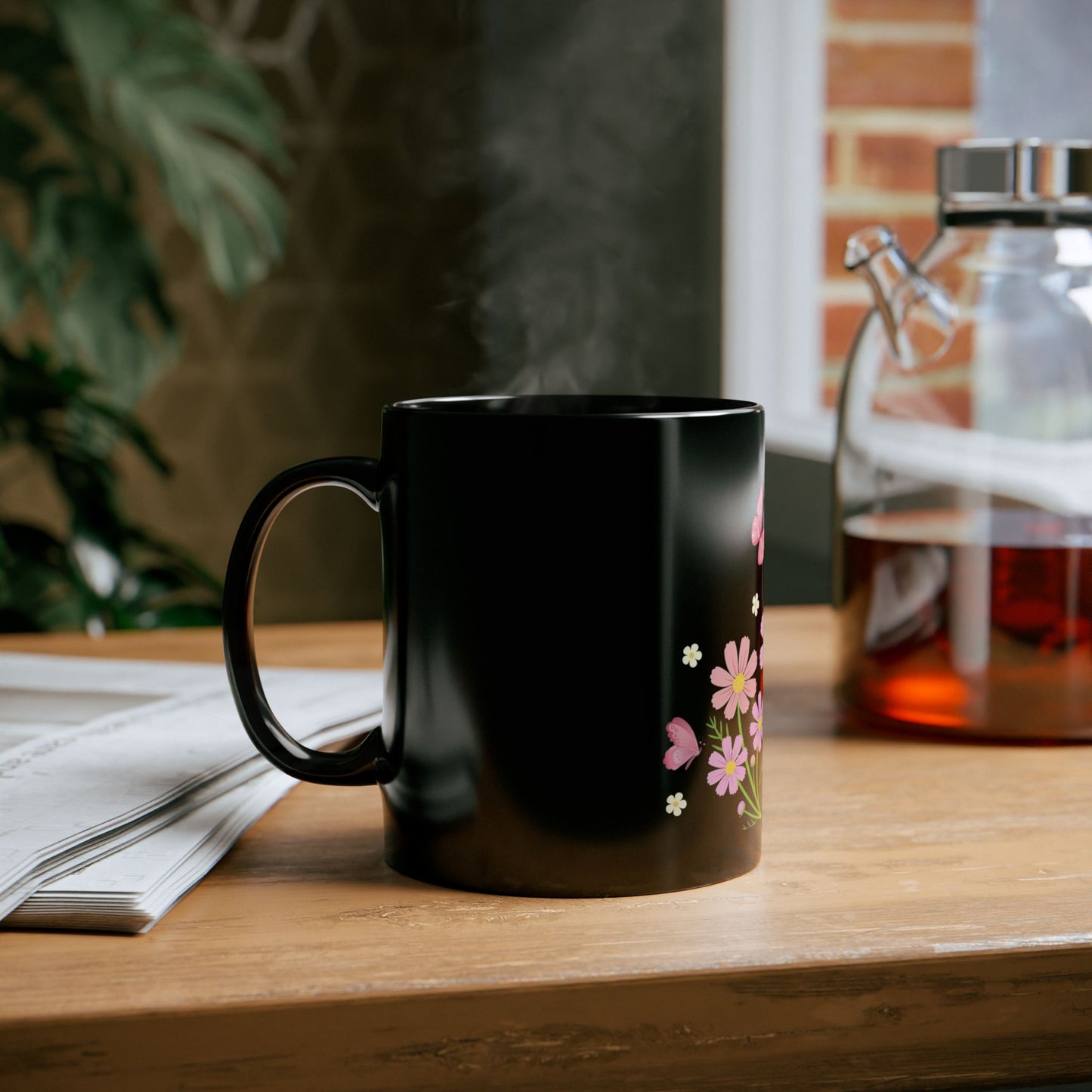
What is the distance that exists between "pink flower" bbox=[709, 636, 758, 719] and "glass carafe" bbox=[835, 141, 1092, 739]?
0.19m

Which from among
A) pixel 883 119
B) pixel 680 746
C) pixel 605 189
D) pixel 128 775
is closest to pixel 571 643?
pixel 680 746

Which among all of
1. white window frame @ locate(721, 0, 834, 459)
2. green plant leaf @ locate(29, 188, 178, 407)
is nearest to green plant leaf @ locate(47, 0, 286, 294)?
green plant leaf @ locate(29, 188, 178, 407)

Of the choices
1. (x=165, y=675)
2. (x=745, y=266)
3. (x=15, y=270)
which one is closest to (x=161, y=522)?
(x=15, y=270)

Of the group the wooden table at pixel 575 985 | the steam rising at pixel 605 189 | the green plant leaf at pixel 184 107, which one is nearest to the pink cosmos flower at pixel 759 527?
the wooden table at pixel 575 985

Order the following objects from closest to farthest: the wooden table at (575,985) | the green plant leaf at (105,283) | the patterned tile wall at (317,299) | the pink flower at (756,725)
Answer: the wooden table at (575,985) → the pink flower at (756,725) → the green plant leaf at (105,283) → the patterned tile wall at (317,299)

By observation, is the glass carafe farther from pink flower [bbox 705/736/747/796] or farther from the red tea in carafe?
pink flower [bbox 705/736/747/796]

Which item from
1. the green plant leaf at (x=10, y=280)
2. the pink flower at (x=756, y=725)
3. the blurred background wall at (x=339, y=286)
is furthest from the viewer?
the blurred background wall at (x=339, y=286)

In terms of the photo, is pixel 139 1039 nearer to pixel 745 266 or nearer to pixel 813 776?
pixel 813 776

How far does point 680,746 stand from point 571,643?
0.16 ft

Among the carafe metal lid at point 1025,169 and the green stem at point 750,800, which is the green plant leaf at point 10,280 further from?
the green stem at point 750,800

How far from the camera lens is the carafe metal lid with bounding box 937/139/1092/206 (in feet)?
2.02

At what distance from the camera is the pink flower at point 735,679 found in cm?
44

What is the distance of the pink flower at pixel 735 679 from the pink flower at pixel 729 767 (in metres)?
0.01

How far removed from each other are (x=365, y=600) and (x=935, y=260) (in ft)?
7.91
